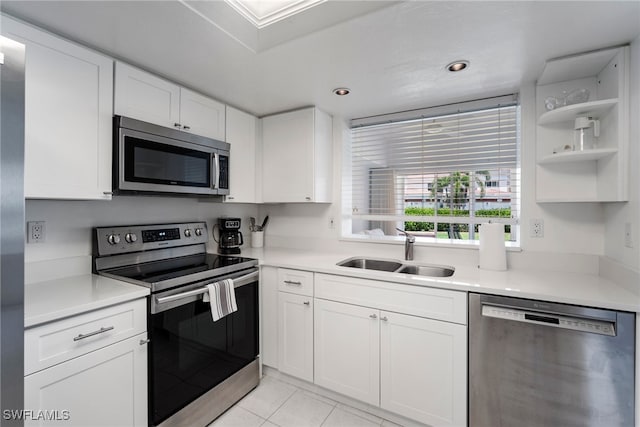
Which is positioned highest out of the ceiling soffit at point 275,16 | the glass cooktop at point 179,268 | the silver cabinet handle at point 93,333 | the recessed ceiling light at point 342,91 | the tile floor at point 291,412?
the ceiling soffit at point 275,16

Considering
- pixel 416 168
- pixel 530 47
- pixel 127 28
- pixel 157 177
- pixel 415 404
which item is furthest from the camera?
pixel 416 168

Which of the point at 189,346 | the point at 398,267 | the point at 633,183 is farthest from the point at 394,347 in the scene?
the point at 633,183

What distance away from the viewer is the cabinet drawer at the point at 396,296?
1552 mm

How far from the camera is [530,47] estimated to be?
4.85ft

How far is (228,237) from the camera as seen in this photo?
250cm

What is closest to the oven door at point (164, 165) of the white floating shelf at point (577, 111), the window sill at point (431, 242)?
the window sill at point (431, 242)

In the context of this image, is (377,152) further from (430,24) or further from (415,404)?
(415,404)

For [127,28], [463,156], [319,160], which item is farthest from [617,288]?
[127,28]

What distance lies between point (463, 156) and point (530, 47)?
86 centimetres

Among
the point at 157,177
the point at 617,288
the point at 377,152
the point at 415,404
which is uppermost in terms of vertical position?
the point at 377,152

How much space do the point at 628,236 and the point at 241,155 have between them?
2.53m

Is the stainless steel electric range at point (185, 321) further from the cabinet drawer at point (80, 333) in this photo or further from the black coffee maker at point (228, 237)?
the black coffee maker at point (228, 237)

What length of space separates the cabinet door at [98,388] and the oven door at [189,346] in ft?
0.21

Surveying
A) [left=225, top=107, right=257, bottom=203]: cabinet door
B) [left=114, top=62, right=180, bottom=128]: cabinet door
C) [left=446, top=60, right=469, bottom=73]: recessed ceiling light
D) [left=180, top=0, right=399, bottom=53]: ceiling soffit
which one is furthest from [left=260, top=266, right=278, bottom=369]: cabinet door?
[left=446, top=60, right=469, bottom=73]: recessed ceiling light
